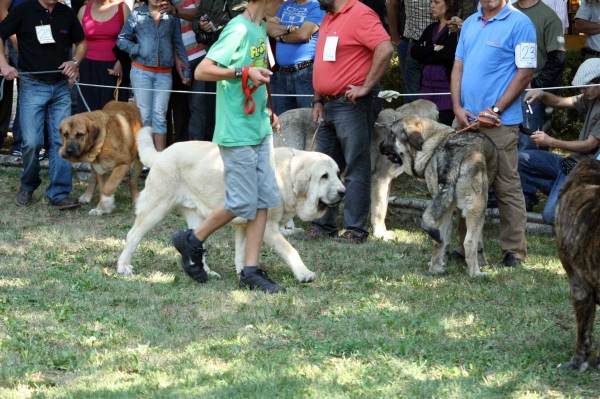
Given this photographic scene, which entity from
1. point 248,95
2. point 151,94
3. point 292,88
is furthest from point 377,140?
point 151,94

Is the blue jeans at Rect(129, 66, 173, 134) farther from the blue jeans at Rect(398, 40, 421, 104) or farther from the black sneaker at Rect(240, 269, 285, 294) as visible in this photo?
the black sneaker at Rect(240, 269, 285, 294)

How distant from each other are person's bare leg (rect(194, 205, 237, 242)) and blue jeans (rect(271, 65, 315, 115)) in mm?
3306

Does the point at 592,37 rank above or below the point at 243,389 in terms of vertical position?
above

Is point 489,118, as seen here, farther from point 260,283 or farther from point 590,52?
point 590,52

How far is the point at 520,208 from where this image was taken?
22.6 ft

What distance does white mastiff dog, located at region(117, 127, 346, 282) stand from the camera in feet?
20.6

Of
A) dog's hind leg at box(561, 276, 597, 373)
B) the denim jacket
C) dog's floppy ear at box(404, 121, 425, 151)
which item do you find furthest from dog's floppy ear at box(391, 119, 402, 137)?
the denim jacket

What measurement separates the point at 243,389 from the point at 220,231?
13.7 ft

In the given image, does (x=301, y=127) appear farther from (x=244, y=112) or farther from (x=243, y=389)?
(x=243, y=389)

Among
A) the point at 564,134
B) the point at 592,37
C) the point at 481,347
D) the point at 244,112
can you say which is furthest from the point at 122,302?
the point at 564,134

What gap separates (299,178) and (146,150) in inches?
Answer: 52.2

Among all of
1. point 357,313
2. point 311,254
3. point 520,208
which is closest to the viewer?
point 357,313

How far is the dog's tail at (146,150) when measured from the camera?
6691 mm

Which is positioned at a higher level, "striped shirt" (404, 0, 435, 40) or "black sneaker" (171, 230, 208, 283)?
"striped shirt" (404, 0, 435, 40)
